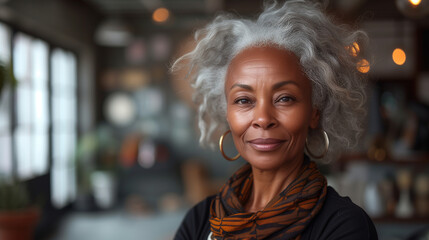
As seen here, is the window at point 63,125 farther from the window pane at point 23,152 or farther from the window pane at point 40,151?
the window pane at point 23,152

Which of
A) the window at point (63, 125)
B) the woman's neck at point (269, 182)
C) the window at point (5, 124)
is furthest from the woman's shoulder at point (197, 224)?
the window at point (63, 125)

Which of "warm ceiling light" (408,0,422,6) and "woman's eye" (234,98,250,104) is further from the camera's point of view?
"warm ceiling light" (408,0,422,6)

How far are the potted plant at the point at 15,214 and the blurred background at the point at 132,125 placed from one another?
0.04ft

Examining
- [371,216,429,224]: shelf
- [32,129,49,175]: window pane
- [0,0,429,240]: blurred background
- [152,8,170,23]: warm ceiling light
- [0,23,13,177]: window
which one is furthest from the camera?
[32,129,49,175]: window pane

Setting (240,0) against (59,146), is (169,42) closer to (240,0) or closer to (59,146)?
(240,0)

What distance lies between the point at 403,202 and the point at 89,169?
4864mm

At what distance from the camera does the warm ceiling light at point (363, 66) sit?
1.23 metres

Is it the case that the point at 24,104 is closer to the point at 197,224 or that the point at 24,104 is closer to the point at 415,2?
the point at 415,2

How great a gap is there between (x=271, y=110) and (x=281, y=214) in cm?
23

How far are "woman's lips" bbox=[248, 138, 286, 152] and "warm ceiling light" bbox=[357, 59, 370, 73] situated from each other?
32 cm

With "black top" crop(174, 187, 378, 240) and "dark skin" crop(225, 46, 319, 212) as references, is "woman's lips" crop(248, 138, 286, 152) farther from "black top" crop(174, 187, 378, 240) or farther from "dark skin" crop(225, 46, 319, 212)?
"black top" crop(174, 187, 378, 240)

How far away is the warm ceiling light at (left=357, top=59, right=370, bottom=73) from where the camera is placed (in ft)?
4.03

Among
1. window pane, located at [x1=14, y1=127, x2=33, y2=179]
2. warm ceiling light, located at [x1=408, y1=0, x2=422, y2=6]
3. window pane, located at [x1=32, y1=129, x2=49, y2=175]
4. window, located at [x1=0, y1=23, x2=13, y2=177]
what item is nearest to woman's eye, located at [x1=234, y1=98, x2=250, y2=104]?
warm ceiling light, located at [x1=408, y1=0, x2=422, y2=6]

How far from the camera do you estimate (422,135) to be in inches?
129
